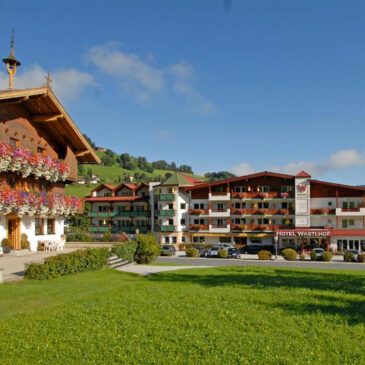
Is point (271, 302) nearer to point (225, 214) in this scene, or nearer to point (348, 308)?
point (348, 308)

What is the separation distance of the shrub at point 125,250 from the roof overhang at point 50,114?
996cm

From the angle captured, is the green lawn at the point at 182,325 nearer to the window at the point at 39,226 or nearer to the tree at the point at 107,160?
the window at the point at 39,226

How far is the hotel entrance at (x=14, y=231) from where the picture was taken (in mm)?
26516

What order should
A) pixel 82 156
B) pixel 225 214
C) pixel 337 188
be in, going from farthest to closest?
1. pixel 225 214
2. pixel 337 188
3. pixel 82 156

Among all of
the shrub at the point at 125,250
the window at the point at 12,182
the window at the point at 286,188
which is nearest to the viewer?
the shrub at the point at 125,250

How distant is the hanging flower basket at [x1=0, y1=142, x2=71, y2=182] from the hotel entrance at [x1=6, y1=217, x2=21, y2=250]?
334 centimetres

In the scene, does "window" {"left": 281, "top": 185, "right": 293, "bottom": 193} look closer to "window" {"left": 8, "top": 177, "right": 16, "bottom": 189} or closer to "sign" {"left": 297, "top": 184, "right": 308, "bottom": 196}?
"sign" {"left": 297, "top": 184, "right": 308, "bottom": 196}

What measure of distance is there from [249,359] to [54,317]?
5396mm

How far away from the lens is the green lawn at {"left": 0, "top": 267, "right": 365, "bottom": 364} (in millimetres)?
7691

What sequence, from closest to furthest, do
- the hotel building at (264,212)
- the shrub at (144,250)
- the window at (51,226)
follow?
the shrub at (144,250) < the window at (51,226) < the hotel building at (264,212)

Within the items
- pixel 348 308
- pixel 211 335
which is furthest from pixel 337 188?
pixel 211 335

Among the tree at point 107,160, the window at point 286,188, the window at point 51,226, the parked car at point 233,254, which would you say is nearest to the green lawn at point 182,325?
the window at point 51,226

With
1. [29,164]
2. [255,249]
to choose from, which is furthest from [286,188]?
[29,164]

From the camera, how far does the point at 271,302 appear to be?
467 inches
